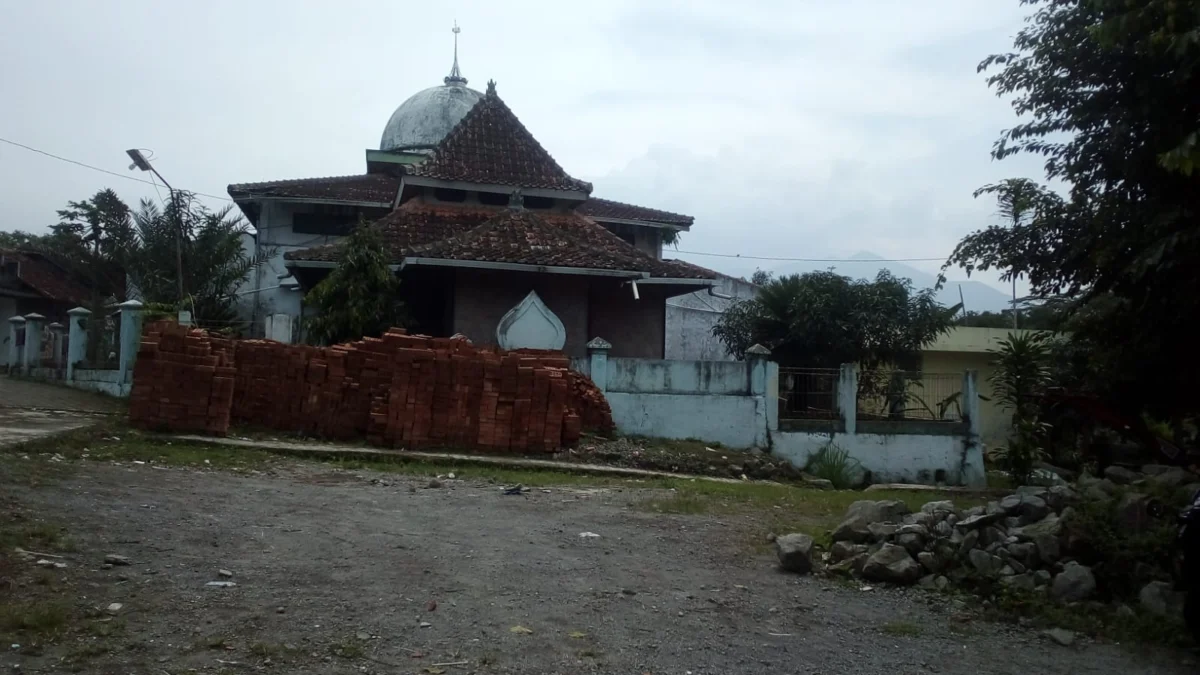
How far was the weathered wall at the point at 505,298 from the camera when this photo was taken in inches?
666

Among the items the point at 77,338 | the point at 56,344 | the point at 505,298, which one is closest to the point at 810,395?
the point at 505,298

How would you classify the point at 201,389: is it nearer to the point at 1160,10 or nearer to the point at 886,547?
the point at 886,547

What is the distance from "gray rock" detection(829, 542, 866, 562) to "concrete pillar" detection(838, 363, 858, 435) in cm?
808

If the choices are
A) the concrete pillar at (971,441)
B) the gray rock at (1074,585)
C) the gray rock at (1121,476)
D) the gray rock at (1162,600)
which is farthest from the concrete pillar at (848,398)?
the gray rock at (1162,600)

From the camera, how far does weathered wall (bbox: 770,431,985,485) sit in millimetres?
15797

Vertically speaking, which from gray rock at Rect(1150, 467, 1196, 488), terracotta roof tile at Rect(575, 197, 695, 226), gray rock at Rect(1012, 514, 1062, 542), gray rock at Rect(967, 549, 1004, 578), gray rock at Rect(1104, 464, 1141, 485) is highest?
terracotta roof tile at Rect(575, 197, 695, 226)

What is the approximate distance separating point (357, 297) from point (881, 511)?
32.3ft

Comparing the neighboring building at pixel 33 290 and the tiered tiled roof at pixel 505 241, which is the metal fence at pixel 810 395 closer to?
the tiered tiled roof at pixel 505 241

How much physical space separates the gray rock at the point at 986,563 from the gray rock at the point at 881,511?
93cm

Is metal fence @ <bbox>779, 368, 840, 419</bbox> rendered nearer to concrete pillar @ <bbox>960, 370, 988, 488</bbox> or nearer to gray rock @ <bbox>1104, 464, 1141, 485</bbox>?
concrete pillar @ <bbox>960, 370, 988, 488</bbox>

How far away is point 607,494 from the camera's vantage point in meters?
11.2

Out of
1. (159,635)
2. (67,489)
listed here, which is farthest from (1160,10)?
(67,489)

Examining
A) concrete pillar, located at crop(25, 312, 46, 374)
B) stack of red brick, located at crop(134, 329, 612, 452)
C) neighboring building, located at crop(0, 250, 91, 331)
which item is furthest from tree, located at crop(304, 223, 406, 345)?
neighboring building, located at crop(0, 250, 91, 331)

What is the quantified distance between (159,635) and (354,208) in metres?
20.1
